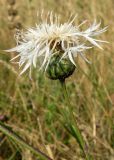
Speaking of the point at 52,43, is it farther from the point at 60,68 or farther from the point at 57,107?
the point at 57,107

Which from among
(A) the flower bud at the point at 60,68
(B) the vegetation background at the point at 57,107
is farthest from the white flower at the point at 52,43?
(B) the vegetation background at the point at 57,107

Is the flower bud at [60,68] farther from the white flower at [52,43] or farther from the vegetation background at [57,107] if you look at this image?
the vegetation background at [57,107]

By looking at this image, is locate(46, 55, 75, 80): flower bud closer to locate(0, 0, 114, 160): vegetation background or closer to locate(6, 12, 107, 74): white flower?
locate(6, 12, 107, 74): white flower

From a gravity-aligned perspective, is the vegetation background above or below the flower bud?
below

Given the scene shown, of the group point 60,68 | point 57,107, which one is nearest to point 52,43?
point 60,68

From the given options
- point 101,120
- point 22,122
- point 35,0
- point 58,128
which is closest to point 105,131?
point 101,120

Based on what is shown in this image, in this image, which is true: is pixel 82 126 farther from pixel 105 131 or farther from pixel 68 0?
pixel 68 0

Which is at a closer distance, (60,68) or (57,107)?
(60,68)

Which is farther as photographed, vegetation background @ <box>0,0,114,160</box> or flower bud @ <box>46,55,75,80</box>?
vegetation background @ <box>0,0,114,160</box>

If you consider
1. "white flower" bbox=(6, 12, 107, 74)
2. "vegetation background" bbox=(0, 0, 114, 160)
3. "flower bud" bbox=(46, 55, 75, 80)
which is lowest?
"vegetation background" bbox=(0, 0, 114, 160)

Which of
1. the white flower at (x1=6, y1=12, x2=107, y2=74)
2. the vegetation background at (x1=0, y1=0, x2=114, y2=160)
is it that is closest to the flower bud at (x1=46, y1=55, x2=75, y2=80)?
the white flower at (x1=6, y1=12, x2=107, y2=74)
